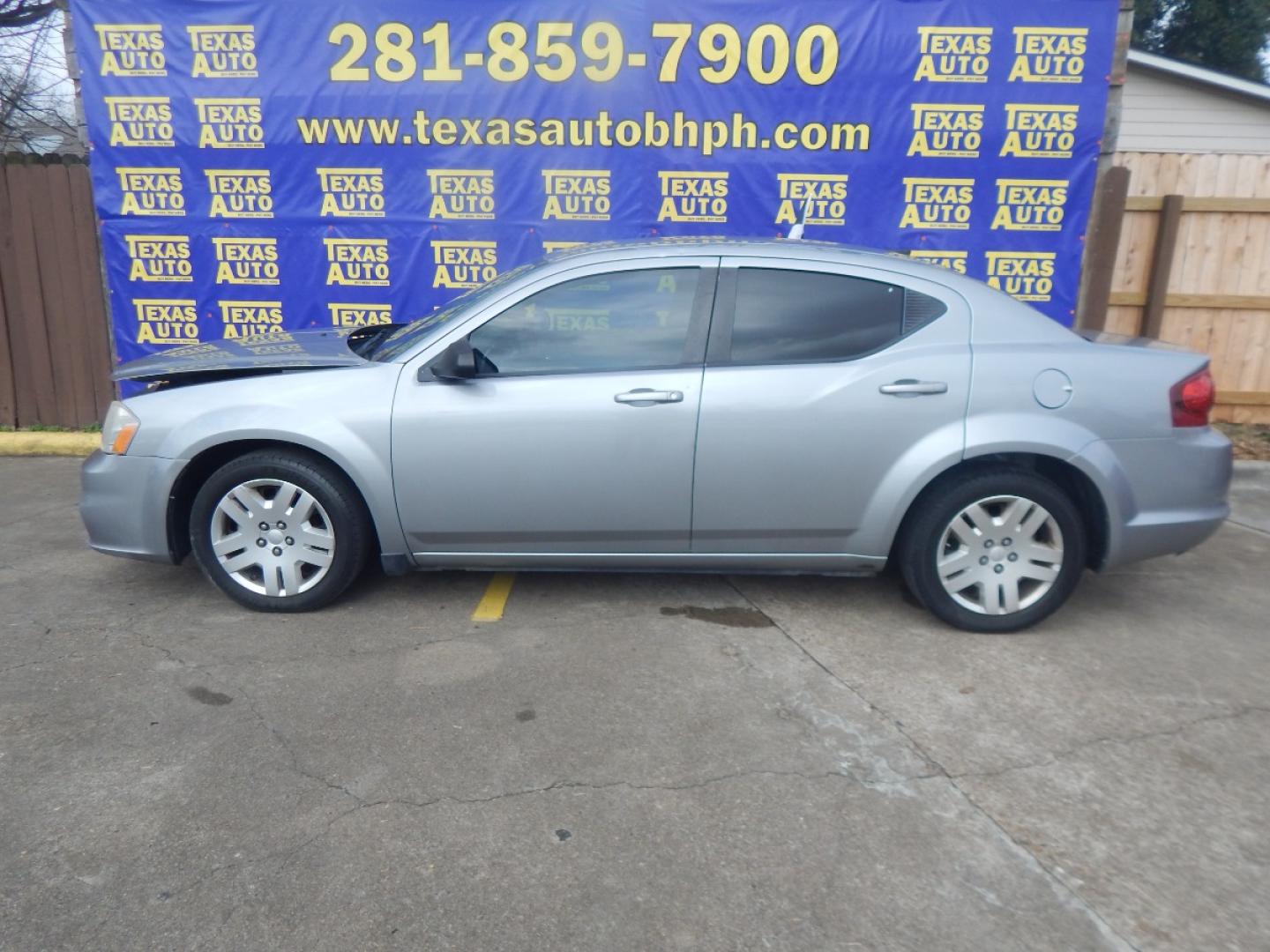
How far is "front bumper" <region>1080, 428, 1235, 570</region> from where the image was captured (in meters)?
3.96

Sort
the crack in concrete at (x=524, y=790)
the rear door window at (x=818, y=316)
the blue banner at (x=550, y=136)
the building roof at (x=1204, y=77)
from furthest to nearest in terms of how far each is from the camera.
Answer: the building roof at (x=1204, y=77), the blue banner at (x=550, y=136), the rear door window at (x=818, y=316), the crack in concrete at (x=524, y=790)

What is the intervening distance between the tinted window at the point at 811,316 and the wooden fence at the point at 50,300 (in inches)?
238

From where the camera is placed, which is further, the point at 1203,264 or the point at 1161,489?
the point at 1203,264

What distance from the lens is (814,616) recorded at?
4.32 meters

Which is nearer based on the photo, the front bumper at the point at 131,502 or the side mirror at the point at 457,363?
the side mirror at the point at 457,363

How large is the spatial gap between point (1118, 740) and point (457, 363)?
2904 millimetres

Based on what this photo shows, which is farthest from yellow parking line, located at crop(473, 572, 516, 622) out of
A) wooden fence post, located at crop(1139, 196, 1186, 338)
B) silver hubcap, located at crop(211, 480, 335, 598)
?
wooden fence post, located at crop(1139, 196, 1186, 338)

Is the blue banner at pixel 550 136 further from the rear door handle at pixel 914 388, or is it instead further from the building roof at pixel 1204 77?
the building roof at pixel 1204 77

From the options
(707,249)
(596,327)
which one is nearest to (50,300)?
(596,327)

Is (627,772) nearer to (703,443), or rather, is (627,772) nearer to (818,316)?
(703,443)

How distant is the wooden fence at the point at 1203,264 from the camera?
24.8ft

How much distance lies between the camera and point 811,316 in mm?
4113

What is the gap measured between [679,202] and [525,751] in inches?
205

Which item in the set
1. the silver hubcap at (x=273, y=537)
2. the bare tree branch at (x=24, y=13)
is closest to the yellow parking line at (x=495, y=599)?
the silver hubcap at (x=273, y=537)
